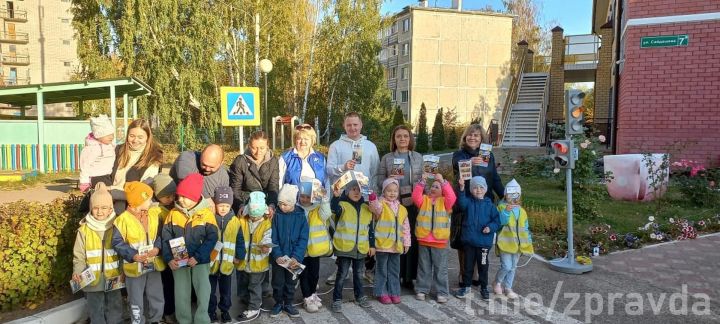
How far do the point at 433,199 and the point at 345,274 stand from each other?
124cm

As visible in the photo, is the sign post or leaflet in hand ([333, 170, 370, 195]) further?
the sign post

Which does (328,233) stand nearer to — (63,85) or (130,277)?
(130,277)

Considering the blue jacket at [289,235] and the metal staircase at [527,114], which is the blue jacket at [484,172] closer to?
the blue jacket at [289,235]

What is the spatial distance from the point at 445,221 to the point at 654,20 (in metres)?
10.4

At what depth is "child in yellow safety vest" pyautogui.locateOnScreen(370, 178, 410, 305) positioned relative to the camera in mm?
4848

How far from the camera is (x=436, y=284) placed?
5.09 m

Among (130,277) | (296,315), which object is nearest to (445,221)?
(296,315)

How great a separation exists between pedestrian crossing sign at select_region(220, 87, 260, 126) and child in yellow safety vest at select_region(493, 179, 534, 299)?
464cm

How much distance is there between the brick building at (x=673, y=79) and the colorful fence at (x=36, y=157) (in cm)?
1667

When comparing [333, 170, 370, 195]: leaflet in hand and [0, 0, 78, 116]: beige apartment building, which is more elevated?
[0, 0, 78, 116]: beige apartment building

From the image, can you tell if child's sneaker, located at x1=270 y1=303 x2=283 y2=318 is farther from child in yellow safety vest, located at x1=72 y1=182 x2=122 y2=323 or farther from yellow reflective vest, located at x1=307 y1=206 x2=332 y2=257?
child in yellow safety vest, located at x1=72 y1=182 x2=122 y2=323

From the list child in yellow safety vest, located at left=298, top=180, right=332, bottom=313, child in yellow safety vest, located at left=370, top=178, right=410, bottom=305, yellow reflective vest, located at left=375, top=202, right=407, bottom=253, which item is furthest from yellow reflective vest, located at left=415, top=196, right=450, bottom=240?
child in yellow safety vest, located at left=298, top=180, right=332, bottom=313

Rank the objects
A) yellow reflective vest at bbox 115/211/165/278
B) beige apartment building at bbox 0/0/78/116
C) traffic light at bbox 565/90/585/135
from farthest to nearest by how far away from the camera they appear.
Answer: beige apartment building at bbox 0/0/78/116 → traffic light at bbox 565/90/585/135 → yellow reflective vest at bbox 115/211/165/278

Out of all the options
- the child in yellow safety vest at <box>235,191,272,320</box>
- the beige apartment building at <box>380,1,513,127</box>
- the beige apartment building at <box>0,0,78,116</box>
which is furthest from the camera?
the beige apartment building at <box>0,0,78,116</box>
